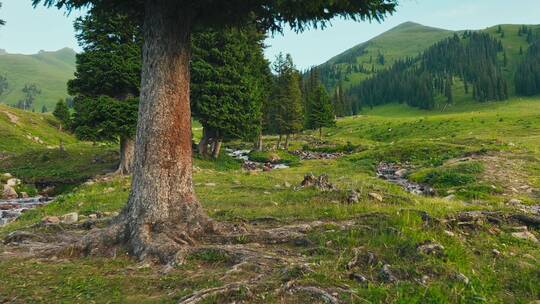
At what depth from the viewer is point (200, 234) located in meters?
9.83

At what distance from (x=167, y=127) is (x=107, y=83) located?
2139cm

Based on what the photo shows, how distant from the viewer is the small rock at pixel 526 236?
374 inches

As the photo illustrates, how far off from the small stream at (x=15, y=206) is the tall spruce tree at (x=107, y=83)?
19.3ft

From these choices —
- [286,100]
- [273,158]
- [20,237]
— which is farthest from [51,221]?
[286,100]

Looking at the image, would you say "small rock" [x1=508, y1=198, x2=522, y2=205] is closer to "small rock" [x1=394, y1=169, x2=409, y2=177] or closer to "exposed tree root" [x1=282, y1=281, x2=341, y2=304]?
"small rock" [x1=394, y1=169, x2=409, y2=177]

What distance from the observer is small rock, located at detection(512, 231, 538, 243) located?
9492 millimetres

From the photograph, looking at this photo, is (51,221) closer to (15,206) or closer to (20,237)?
(20,237)

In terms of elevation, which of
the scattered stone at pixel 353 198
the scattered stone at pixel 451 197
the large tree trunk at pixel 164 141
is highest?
the large tree trunk at pixel 164 141

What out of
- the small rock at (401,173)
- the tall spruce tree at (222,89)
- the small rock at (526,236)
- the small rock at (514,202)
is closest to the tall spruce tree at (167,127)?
the small rock at (526,236)

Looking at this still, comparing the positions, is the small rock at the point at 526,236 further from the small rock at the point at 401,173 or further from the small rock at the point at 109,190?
the small rock at the point at 401,173

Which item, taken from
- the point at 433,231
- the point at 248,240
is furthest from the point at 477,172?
the point at 248,240

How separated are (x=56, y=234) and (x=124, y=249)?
130 inches

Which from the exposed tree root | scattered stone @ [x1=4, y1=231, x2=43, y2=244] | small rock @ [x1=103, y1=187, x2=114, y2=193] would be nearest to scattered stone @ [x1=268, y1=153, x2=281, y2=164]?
small rock @ [x1=103, y1=187, x2=114, y2=193]

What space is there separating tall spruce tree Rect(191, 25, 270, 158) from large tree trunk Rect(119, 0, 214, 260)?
85.7 feet
